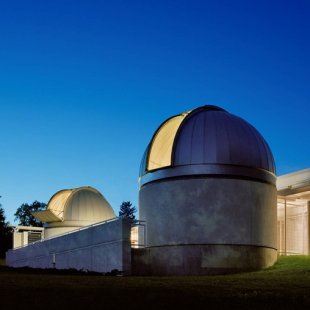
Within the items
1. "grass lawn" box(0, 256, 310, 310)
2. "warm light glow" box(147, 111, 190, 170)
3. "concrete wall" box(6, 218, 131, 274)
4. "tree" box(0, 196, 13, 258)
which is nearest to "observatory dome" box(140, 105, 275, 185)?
"warm light glow" box(147, 111, 190, 170)

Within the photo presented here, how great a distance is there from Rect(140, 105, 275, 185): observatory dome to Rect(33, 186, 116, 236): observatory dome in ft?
48.7

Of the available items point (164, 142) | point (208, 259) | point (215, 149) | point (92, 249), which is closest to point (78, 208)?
point (92, 249)

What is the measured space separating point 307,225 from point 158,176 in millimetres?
7944

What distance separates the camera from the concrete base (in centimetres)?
2159

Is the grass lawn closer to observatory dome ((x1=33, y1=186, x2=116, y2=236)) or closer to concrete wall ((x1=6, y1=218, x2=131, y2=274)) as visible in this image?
concrete wall ((x1=6, y1=218, x2=131, y2=274))

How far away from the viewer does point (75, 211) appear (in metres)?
38.0

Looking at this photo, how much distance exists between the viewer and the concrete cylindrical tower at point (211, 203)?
21.9 meters

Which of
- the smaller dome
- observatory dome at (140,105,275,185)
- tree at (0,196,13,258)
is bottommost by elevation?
tree at (0,196,13,258)

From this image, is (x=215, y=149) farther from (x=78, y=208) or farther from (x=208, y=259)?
(x=78, y=208)

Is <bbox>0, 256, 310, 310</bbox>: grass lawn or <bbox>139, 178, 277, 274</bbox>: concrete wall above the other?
<bbox>139, 178, 277, 274</bbox>: concrete wall

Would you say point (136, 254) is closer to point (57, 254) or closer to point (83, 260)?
point (83, 260)

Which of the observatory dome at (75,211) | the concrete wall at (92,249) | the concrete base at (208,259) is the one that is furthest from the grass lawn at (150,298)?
the observatory dome at (75,211)

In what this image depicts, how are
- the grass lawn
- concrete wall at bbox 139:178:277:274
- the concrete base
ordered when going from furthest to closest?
concrete wall at bbox 139:178:277:274 < the concrete base < the grass lawn

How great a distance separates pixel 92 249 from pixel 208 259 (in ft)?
20.3
